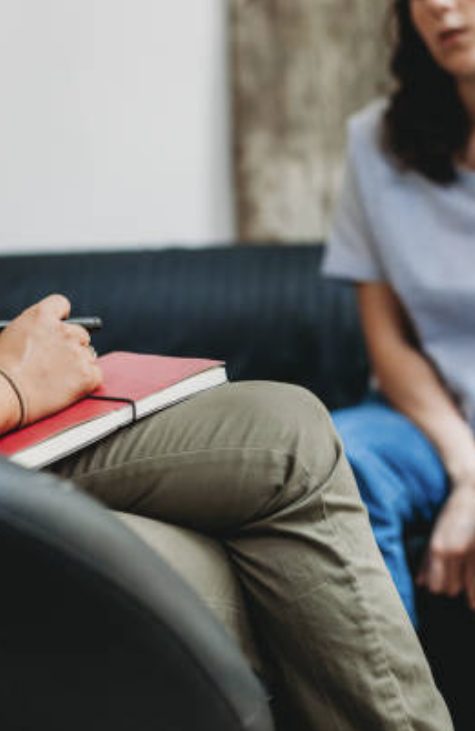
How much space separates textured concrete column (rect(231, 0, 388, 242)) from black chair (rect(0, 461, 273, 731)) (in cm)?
131

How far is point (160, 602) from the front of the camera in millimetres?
637

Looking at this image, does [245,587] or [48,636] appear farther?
[245,587]

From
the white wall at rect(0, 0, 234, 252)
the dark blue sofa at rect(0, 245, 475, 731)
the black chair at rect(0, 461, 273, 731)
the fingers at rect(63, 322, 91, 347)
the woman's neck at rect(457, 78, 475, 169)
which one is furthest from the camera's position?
the white wall at rect(0, 0, 234, 252)

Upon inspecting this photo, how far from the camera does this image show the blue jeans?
3.56 feet

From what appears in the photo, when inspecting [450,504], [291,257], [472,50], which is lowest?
[450,504]

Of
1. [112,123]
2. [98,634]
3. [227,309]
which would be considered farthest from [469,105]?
[98,634]

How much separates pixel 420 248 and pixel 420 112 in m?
A: 0.21

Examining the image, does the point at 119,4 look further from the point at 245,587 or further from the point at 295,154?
the point at 245,587

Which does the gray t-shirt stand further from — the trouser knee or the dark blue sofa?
the trouser knee

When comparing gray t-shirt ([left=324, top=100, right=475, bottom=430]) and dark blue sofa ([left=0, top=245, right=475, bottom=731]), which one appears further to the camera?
dark blue sofa ([left=0, top=245, right=475, bottom=731])

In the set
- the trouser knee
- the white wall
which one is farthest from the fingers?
the white wall

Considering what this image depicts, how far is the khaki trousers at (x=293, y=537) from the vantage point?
2.67 feet

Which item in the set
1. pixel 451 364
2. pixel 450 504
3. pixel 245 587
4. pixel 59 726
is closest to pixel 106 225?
pixel 451 364

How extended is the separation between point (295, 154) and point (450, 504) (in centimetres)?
93
